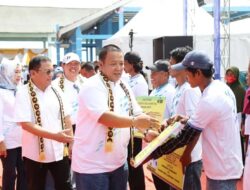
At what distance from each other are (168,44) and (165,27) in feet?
11.0

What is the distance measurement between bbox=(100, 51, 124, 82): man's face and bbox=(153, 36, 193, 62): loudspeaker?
8255mm

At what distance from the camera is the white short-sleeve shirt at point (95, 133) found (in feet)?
11.2

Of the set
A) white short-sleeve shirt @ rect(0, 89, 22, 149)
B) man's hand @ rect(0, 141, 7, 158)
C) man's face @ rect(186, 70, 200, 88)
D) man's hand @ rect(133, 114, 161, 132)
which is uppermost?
man's face @ rect(186, 70, 200, 88)

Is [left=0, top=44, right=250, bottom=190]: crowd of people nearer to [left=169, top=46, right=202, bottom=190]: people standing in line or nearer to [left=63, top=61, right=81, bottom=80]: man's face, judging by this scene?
[left=169, top=46, right=202, bottom=190]: people standing in line

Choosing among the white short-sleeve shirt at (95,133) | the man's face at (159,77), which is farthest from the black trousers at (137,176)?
the white short-sleeve shirt at (95,133)

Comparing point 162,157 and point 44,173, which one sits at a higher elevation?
point 162,157

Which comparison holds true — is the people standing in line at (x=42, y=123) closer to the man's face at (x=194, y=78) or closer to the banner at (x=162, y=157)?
the banner at (x=162, y=157)

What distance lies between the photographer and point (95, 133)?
137 inches

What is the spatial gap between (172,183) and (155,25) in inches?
460

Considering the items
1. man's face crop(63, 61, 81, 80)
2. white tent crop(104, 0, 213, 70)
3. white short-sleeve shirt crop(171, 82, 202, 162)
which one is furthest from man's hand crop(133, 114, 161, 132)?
white tent crop(104, 0, 213, 70)

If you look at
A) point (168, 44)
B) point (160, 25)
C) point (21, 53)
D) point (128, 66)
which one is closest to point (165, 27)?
point (160, 25)

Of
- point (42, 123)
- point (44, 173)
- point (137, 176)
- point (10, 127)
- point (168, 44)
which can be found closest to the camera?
point (42, 123)

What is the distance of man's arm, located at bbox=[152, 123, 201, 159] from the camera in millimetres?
3402

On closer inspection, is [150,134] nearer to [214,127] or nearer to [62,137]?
[214,127]
